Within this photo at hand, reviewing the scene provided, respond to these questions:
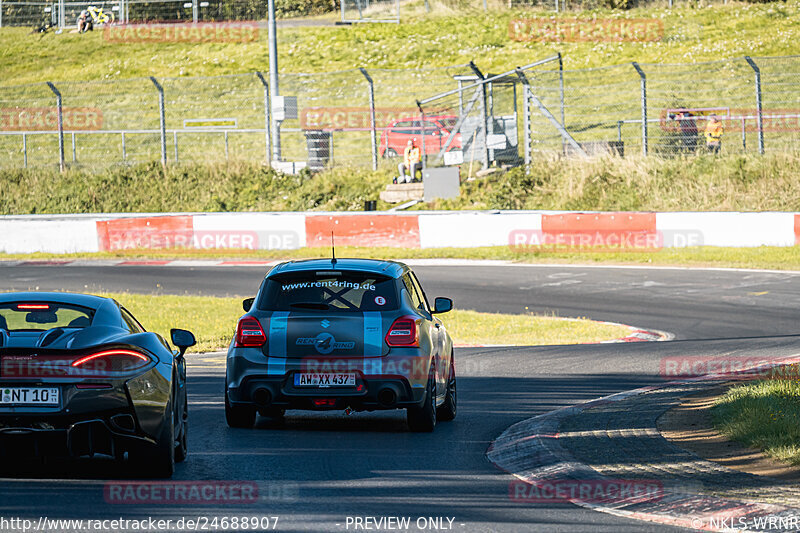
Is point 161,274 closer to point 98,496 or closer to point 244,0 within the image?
point 98,496

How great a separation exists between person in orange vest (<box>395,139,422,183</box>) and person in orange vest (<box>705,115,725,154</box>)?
792 centimetres

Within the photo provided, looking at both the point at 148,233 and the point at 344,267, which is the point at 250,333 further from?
the point at 148,233

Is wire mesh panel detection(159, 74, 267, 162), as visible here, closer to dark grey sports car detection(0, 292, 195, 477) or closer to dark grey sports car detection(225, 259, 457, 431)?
dark grey sports car detection(225, 259, 457, 431)

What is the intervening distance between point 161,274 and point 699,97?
22.9m

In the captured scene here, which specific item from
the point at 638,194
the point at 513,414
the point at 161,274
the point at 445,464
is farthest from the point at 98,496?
the point at 638,194

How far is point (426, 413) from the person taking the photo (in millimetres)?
9953

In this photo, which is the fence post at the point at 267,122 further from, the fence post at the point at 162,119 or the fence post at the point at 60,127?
the fence post at the point at 60,127

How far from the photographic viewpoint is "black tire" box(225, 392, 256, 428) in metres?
10.0

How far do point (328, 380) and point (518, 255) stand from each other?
18.8 meters

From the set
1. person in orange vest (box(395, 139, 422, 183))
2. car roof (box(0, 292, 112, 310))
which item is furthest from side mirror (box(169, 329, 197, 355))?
person in orange vest (box(395, 139, 422, 183))

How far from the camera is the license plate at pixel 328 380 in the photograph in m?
9.73

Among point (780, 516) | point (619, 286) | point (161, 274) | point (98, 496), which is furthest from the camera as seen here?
point (161, 274)

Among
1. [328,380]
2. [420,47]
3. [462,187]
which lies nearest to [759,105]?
[462,187]

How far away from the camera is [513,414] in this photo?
1099cm
